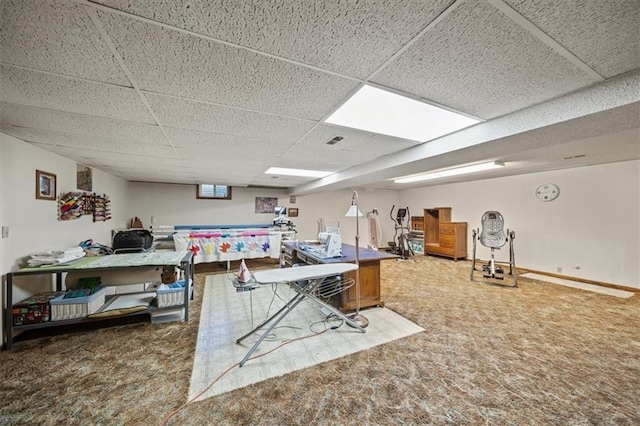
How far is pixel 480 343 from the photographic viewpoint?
2473 millimetres

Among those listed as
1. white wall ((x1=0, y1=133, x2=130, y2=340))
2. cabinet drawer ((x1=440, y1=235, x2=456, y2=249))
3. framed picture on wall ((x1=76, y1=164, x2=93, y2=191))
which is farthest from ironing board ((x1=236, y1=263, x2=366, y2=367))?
cabinet drawer ((x1=440, y1=235, x2=456, y2=249))

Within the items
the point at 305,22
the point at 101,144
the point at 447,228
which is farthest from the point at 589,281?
the point at 101,144

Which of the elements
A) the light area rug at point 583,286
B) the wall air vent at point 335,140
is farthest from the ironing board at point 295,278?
the light area rug at point 583,286

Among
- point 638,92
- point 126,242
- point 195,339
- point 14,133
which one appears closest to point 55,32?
point 14,133

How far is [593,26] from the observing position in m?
1.01

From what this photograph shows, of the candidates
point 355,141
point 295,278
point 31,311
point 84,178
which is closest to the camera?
point 295,278

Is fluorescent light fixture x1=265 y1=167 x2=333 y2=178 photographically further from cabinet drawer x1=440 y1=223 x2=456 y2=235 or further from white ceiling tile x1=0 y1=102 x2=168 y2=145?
cabinet drawer x1=440 y1=223 x2=456 y2=235

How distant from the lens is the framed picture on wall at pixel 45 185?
2.69 m

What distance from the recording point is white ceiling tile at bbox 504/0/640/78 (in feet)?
2.97

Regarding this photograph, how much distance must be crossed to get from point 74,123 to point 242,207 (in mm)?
5042

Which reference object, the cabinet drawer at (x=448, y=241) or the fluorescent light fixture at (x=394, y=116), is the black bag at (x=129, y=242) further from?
the cabinet drawer at (x=448, y=241)

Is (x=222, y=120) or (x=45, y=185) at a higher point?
(x=222, y=120)

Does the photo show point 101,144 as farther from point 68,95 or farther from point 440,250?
point 440,250

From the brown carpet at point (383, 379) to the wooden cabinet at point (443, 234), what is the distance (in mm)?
3663
